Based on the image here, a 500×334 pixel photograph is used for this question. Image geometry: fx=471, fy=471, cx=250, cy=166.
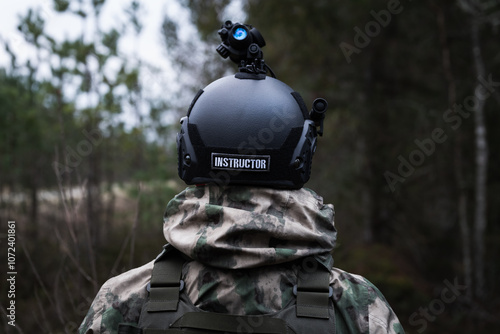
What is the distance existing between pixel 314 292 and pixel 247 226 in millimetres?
352

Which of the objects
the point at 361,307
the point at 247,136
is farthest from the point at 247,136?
the point at 361,307

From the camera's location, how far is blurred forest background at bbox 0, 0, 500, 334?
7.38 meters

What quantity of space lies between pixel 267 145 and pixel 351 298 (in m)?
0.72

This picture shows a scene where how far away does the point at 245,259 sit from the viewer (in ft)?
5.64

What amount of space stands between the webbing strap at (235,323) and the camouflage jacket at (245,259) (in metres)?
0.04

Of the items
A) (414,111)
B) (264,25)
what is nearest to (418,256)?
(414,111)

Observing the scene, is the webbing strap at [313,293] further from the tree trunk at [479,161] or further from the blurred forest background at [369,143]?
the tree trunk at [479,161]

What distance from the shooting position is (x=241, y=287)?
68.5 inches

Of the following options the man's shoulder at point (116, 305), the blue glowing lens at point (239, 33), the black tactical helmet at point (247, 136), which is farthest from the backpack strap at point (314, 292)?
the blue glowing lens at point (239, 33)

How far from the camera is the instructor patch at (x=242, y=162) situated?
1961 mm

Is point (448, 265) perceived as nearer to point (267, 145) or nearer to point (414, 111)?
point (414, 111)

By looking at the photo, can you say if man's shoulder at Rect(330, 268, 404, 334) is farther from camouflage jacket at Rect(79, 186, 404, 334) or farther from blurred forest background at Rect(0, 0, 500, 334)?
blurred forest background at Rect(0, 0, 500, 334)

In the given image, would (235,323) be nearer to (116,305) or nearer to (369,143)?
(116,305)

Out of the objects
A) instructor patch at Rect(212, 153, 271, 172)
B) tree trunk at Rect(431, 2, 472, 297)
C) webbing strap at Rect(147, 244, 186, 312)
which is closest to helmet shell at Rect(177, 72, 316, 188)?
instructor patch at Rect(212, 153, 271, 172)
